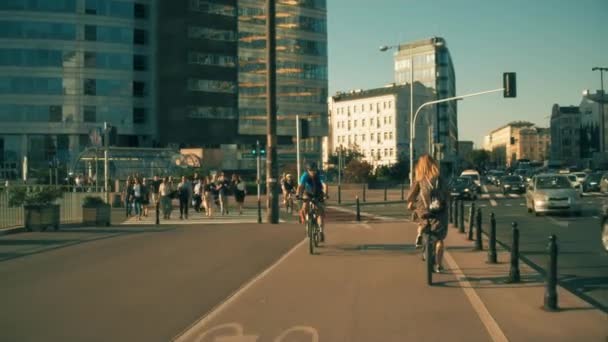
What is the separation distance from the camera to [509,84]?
3103 cm

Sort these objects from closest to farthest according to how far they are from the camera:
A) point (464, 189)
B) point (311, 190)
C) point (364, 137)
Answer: point (311, 190) → point (464, 189) → point (364, 137)

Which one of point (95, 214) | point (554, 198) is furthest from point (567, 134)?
point (95, 214)

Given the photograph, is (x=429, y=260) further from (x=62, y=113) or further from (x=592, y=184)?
(x=62, y=113)

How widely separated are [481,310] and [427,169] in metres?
3.04

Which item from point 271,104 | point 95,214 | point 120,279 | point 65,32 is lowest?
point 120,279

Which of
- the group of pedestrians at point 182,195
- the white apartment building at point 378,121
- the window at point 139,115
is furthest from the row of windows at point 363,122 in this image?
the group of pedestrians at point 182,195

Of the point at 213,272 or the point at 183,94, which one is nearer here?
the point at 213,272

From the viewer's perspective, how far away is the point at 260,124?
85.4 metres

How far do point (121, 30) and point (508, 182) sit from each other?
43.8m

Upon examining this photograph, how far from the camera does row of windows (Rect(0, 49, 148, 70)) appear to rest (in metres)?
66.4

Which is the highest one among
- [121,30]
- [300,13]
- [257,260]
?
[300,13]

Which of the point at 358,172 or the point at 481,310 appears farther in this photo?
the point at 358,172

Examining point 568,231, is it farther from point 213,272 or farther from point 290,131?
point 290,131

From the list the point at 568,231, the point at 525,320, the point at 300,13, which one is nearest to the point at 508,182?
the point at 568,231
